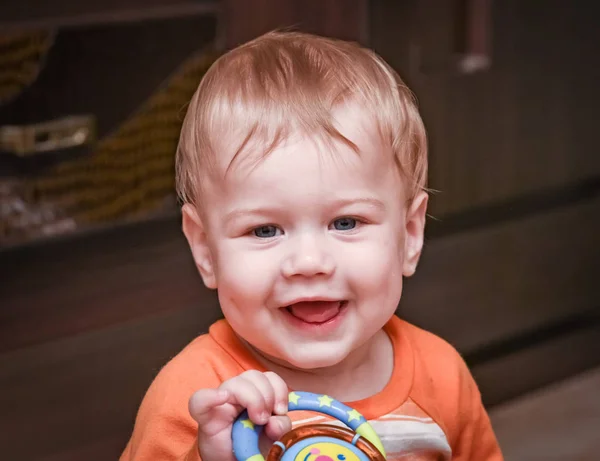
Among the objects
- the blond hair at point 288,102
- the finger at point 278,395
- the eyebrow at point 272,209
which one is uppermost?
the blond hair at point 288,102

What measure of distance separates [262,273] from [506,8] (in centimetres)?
132

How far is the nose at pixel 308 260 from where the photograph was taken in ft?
2.90

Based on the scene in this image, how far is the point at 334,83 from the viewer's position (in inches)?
37.0

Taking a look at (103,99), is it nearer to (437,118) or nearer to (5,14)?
(5,14)

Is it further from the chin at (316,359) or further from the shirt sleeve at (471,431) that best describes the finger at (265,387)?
the shirt sleeve at (471,431)

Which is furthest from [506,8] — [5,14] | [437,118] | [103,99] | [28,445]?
[28,445]

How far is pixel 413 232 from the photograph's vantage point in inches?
40.9

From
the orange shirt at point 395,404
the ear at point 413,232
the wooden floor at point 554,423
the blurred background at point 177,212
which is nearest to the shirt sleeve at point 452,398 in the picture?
the orange shirt at point 395,404

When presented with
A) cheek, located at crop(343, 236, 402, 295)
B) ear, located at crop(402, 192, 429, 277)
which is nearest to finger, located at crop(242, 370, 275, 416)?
cheek, located at crop(343, 236, 402, 295)

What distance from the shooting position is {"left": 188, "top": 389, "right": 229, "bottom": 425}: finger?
2.72 feet

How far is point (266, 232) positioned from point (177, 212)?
33.2 inches

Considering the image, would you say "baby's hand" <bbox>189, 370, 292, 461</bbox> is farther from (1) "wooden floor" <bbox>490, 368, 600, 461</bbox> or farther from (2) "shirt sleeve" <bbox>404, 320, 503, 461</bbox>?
(1) "wooden floor" <bbox>490, 368, 600, 461</bbox>

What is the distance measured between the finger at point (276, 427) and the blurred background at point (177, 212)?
623mm

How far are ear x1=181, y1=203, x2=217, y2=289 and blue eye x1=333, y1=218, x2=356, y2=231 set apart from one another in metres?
0.13
